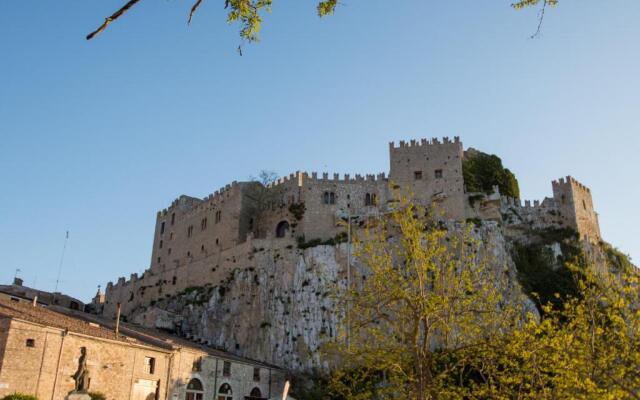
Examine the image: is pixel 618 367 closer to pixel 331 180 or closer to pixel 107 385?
pixel 107 385

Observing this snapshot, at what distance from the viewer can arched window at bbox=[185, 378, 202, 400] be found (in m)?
37.1

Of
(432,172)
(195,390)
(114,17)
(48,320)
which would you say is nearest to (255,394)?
(195,390)

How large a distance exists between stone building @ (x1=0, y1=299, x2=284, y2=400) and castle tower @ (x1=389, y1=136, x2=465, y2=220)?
78.5ft

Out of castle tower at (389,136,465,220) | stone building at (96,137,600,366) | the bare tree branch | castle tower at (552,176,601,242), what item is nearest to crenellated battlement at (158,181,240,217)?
stone building at (96,137,600,366)

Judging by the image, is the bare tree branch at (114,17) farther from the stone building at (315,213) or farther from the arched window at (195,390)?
the stone building at (315,213)

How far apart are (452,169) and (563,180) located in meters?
11.9

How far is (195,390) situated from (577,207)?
40.6 m

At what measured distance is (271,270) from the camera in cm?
5391

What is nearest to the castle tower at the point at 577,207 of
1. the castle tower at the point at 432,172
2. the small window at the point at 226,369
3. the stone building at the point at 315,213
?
the stone building at the point at 315,213

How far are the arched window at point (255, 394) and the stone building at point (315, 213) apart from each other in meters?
7.76

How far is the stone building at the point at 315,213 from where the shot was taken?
55.0 m

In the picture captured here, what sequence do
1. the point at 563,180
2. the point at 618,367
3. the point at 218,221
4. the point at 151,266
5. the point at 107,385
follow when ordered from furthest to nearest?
1. the point at 151,266
2. the point at 218,221
3. the point at 563,180
4. the point at 107,385
5. the point at 618,367

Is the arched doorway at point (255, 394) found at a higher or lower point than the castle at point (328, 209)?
lower

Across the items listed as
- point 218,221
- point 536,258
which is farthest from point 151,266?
point 536,258
